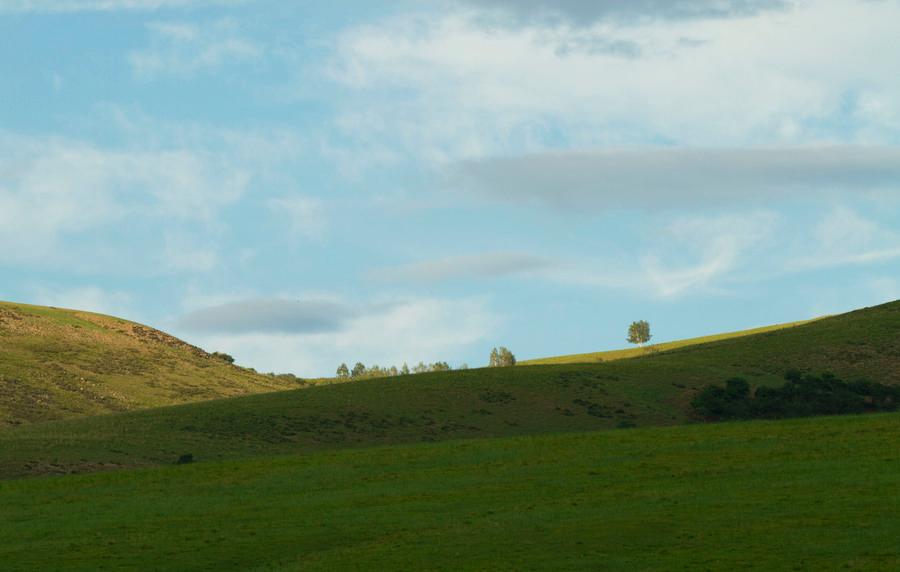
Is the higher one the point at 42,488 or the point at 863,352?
the point at 863,352

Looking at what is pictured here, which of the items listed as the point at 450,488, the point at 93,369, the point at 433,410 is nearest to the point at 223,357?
the point at 93,369

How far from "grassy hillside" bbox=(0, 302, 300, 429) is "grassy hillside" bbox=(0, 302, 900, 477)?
27.3m

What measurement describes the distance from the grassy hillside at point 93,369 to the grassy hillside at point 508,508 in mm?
55478

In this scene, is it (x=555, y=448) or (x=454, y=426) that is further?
(x=454, y=426)

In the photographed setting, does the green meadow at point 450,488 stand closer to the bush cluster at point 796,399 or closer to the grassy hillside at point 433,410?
the grassy hillside at point 433,410

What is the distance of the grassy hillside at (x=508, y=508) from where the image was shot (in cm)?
3534

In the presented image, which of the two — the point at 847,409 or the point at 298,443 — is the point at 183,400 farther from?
the point at 847,409

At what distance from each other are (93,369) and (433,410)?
186 feet

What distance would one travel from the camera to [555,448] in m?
59.6

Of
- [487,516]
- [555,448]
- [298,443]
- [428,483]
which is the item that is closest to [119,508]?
[428,483]

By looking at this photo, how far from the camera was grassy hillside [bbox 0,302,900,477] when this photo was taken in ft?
237

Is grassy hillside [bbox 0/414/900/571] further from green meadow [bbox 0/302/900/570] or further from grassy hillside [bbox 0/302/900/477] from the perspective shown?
grassy hillside [bbox 0/302/900/477]

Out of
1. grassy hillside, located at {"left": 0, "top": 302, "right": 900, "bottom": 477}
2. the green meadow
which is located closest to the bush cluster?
the green meadow

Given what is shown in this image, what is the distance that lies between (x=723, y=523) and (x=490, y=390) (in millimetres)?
54969
